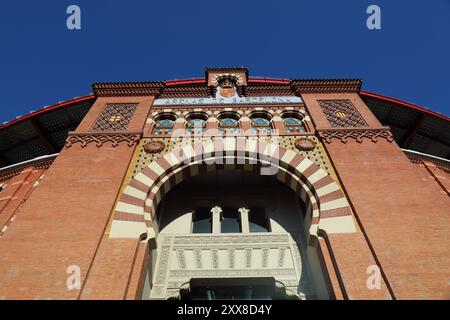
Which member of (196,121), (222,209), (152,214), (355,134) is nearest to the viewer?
(152,214)

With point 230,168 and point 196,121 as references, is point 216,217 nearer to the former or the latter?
point 230,168

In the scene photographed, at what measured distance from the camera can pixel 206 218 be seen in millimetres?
6750

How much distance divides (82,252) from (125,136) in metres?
2.94

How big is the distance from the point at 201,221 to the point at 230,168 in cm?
124

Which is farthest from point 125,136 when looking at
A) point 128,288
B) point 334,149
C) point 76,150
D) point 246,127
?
point 334,149

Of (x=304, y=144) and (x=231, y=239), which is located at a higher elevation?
(x=304, y=144)

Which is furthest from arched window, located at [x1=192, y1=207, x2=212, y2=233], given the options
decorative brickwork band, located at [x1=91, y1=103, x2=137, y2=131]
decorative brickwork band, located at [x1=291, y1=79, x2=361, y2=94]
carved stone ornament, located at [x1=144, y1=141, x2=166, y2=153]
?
decorative brickwork band, located at [x1=291, y1=79, x2=361, y2=94]

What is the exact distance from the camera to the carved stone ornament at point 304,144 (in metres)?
6.59

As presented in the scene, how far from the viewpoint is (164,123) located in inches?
313

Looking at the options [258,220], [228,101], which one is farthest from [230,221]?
[228,101]

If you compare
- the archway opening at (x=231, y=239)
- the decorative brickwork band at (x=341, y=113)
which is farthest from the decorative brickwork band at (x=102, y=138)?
the decorative brickwork band at (x=341, y=113)

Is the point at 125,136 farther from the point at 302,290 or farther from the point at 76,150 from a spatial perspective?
the point at 302,290

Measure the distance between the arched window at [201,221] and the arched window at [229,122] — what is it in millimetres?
1920

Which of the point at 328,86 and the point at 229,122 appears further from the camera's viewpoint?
the point at 328,86
